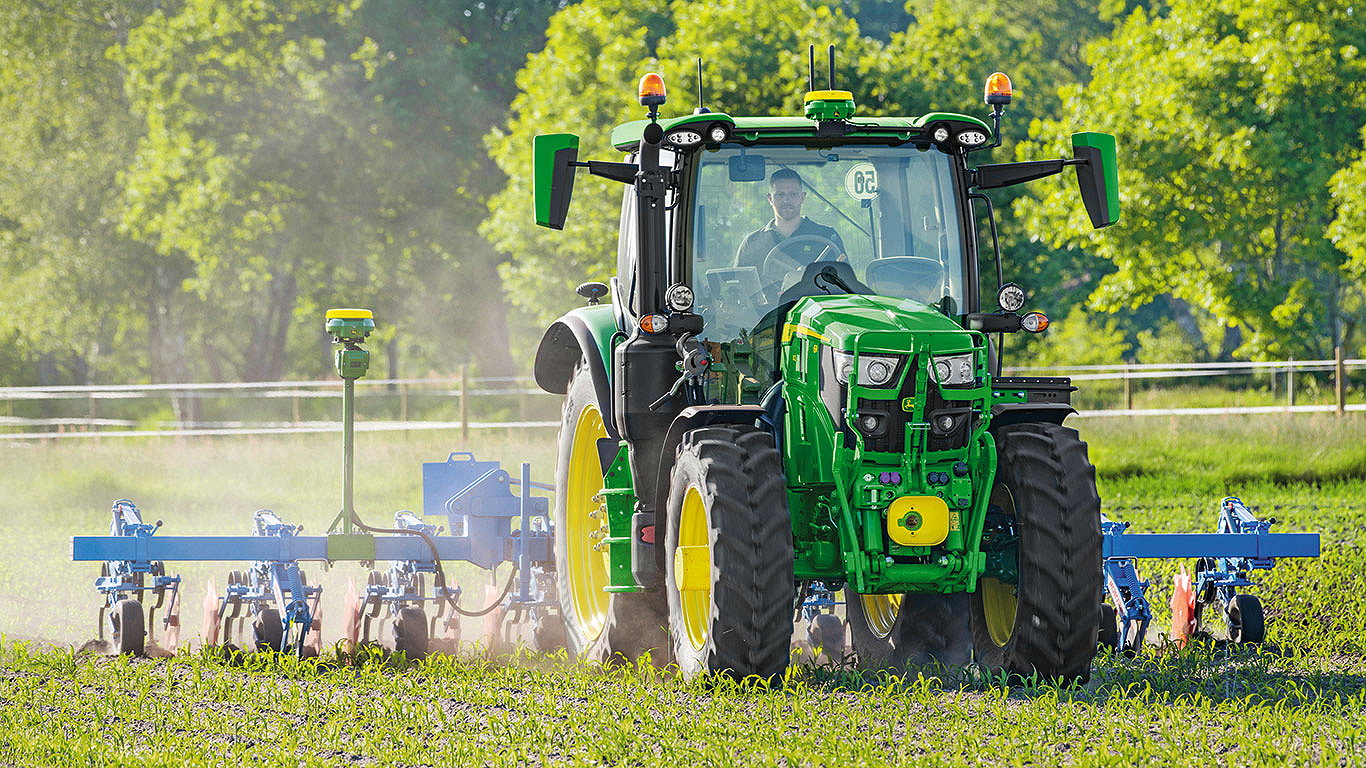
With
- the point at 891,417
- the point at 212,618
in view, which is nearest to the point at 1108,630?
the point at 891,417

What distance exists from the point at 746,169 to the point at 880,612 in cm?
242

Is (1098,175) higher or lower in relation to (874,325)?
higher

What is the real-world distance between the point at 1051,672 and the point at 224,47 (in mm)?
32400

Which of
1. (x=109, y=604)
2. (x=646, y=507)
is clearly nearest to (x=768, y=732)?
(x=646, y=507)

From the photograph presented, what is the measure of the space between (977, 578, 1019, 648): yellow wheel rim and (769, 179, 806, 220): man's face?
1.83 m

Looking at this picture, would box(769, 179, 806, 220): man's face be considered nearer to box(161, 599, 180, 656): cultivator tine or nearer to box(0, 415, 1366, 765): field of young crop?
box(0, 415, 1366, 765): field of young crop

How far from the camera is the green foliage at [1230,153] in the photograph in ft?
78.4

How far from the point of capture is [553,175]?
7.24 m

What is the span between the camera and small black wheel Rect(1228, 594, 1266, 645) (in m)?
8.48

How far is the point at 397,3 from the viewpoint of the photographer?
118 ft

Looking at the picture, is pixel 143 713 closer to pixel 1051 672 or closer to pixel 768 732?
pixel 768 732

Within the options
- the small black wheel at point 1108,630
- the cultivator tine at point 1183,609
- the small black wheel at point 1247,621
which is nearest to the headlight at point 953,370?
the small black wheel at point 1108,630

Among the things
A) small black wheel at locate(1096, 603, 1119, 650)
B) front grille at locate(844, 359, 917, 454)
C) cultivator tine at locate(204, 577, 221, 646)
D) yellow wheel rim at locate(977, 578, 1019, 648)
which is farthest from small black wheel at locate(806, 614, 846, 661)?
cultivator tine at locate(204, 577, 221, 646)

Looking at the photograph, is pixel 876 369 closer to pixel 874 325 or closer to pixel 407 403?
pixel 874 325
